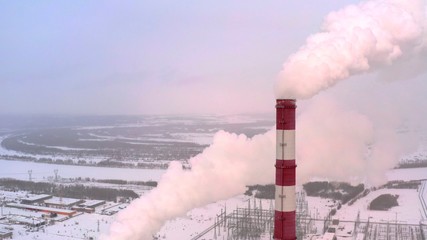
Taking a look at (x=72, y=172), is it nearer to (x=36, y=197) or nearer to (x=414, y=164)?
(x=36, y=197)

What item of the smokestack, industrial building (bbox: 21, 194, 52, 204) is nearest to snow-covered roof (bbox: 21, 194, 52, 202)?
industrial building (bbox: 21, 194, 52, 204)

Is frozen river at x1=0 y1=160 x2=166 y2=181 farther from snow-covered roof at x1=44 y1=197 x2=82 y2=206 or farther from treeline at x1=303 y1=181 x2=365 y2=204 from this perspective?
treeline at x1=303 y1=181 x2=365 y2=204

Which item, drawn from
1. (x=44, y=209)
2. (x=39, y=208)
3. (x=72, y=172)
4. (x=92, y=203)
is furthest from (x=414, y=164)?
(x=72, y=172)

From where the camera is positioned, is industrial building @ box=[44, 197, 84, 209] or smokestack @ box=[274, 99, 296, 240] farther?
industrial building @ box=[44, 197, 84, 209]

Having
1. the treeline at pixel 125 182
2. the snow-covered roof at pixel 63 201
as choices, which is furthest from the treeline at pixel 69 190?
the treeline at pixel 125 182

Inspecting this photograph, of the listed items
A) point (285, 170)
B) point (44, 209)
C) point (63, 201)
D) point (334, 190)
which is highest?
point (285, 170)

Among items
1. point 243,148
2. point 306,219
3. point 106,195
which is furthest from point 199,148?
point 243,148
